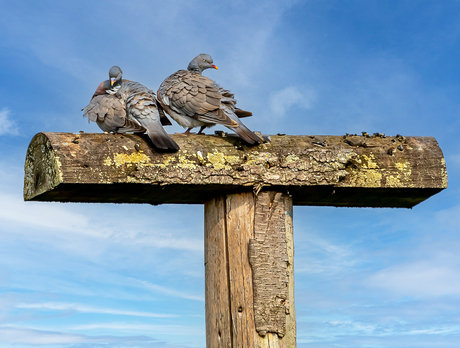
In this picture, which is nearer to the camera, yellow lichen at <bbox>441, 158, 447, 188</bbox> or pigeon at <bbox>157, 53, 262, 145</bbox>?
yellow lichen at <bbox>441, 158, 447, 188</bbox>

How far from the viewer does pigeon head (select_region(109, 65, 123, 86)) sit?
4.92 meters

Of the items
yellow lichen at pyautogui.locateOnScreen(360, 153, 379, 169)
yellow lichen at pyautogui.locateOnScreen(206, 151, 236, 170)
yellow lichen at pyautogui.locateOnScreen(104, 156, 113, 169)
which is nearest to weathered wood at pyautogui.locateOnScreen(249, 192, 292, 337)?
yellow lichen at pyautogui.locateOnScreen(206, 151, 236, 170)

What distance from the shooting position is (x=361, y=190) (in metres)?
3.79

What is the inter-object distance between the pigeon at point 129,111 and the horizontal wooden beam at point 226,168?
13cm

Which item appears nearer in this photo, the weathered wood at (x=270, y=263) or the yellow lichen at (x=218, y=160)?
the weathered wood at (x=270, y=263)

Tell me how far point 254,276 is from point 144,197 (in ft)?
3.60

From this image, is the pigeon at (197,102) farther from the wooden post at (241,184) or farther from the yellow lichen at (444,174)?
the yellow lichen at (444,174)

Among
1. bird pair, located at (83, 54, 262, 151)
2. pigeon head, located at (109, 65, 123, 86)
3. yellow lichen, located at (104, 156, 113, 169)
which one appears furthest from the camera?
pigeon head, located at (109, 65, 123, 86)

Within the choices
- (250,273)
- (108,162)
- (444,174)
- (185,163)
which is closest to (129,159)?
(108,162)

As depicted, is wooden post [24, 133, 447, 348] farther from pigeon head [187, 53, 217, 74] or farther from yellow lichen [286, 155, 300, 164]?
pigeon head [187, 53, 217, 74]

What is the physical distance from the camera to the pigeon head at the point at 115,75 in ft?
16.2

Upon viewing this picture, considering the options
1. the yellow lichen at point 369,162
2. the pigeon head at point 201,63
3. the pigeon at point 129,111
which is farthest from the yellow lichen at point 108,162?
the pigeon head at point 201,63

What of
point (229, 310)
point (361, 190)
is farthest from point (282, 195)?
point (229, 310)

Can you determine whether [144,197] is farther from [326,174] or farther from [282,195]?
[326,174]
